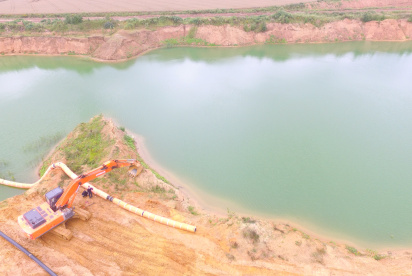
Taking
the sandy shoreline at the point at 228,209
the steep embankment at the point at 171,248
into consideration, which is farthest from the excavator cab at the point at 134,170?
the sandy shoreline at the point at 228,209

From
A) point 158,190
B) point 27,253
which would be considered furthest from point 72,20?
point 27,253

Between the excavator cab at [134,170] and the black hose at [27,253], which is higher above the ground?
the excavator cab at [134,170]

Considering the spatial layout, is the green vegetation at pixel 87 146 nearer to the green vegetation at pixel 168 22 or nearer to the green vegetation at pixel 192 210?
the green vegetation at pixel 192 210

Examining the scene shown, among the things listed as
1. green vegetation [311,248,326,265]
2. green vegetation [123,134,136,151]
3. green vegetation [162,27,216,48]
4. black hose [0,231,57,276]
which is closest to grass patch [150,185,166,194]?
green vegetation [123,134,136,151]

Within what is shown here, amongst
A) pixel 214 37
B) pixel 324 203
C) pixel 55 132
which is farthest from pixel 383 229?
pixel 214 37

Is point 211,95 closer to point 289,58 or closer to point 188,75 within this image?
point 188,75

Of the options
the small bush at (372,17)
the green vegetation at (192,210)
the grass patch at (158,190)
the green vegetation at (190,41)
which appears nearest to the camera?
the green vegetation at (192,210)
